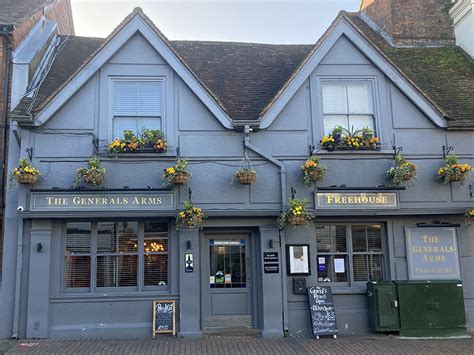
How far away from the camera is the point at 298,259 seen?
11.0 metres

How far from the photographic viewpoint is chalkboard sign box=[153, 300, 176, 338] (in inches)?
413

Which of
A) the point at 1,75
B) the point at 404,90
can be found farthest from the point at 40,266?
the point at 404,90

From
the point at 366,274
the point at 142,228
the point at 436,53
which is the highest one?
the point at 436,53

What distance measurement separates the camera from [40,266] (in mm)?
10398

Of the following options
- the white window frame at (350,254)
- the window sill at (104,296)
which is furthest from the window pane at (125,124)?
the white window frame at (350,254)

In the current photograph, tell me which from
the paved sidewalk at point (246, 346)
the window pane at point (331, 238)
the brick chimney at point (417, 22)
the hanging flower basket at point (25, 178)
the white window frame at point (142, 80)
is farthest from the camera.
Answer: the brick chimney at point (417, 22)

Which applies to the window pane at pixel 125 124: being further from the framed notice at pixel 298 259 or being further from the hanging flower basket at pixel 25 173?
the framed notice at pixel 298 259

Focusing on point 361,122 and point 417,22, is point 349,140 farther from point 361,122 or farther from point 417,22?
point 417,22

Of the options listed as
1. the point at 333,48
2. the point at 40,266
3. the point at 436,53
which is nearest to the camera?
the point at 40,266

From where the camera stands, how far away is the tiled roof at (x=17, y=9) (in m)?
12.3

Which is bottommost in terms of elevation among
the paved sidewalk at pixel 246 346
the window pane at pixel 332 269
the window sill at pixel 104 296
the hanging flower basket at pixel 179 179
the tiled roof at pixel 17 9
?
the paved sidewalk at pixel 246 346

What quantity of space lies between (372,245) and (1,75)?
9861mm

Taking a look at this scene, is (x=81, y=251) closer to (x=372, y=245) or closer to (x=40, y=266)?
(x=40, y=266)

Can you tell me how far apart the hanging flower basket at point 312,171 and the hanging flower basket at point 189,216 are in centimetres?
250
